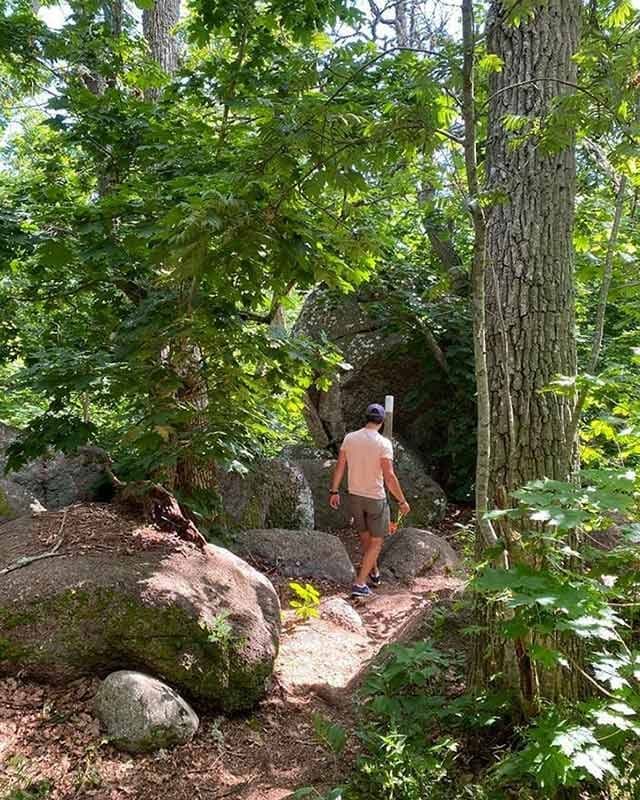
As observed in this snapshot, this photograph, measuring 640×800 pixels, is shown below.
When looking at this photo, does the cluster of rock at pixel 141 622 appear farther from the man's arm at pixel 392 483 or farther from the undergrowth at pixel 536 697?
the man's arm at pixel 392 483

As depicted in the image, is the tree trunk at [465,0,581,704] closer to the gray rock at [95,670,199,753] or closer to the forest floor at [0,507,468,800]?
the forest floor at [0,507,468,800]

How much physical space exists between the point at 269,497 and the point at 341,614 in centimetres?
274

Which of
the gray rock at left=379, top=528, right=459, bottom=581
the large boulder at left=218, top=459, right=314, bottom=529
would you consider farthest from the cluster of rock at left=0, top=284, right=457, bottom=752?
the large boulder at left=218, top=459, right=314, bottom=529

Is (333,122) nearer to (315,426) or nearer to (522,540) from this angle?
(522,540)

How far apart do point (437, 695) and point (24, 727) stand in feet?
7.07

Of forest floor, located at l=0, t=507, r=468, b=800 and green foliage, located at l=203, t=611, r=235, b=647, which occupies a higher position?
green foliage, located at l=203, t=611, r=235, b=647

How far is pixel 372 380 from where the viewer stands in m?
10.2

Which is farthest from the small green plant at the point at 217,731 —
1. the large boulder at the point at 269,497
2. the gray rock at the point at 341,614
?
the large boulder at the point at 269,497

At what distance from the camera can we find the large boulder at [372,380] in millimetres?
10164

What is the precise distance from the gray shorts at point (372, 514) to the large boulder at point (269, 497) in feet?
4.38

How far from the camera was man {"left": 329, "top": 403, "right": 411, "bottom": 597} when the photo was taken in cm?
622

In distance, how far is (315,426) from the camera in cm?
1023

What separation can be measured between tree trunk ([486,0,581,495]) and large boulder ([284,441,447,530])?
5.56 m

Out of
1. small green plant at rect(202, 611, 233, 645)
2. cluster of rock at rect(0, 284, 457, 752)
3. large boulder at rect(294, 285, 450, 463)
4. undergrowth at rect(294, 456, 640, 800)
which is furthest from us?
large boulder at rect(294, 285, 450, 463)
